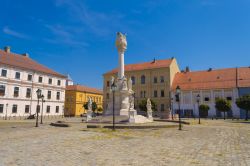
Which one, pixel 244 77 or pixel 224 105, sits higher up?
pixel 244 77

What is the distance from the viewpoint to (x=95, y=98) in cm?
7956

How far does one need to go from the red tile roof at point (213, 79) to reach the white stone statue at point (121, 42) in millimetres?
29677

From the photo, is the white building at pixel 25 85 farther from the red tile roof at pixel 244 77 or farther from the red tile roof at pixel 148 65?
the red tile roof at pixel 244 77

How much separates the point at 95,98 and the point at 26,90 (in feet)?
112

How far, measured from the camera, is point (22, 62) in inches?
1918

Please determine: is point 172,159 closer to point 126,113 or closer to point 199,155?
point 199,155

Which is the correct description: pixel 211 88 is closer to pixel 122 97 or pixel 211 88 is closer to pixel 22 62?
pixel 122 97

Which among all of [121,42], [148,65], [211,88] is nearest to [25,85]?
[121,42]

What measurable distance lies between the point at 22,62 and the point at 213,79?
4615 centimetres

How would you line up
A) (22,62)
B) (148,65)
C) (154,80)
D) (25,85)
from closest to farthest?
(25,85)
(22,62)
(154,80)
(148,65)

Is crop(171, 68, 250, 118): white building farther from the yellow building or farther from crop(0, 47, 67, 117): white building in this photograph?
the yellow building

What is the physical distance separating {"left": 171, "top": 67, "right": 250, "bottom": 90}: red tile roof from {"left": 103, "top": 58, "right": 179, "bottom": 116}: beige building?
2.76 meters

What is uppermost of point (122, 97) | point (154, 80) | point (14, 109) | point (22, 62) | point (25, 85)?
point (22, 62)

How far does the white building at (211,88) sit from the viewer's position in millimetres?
51125
